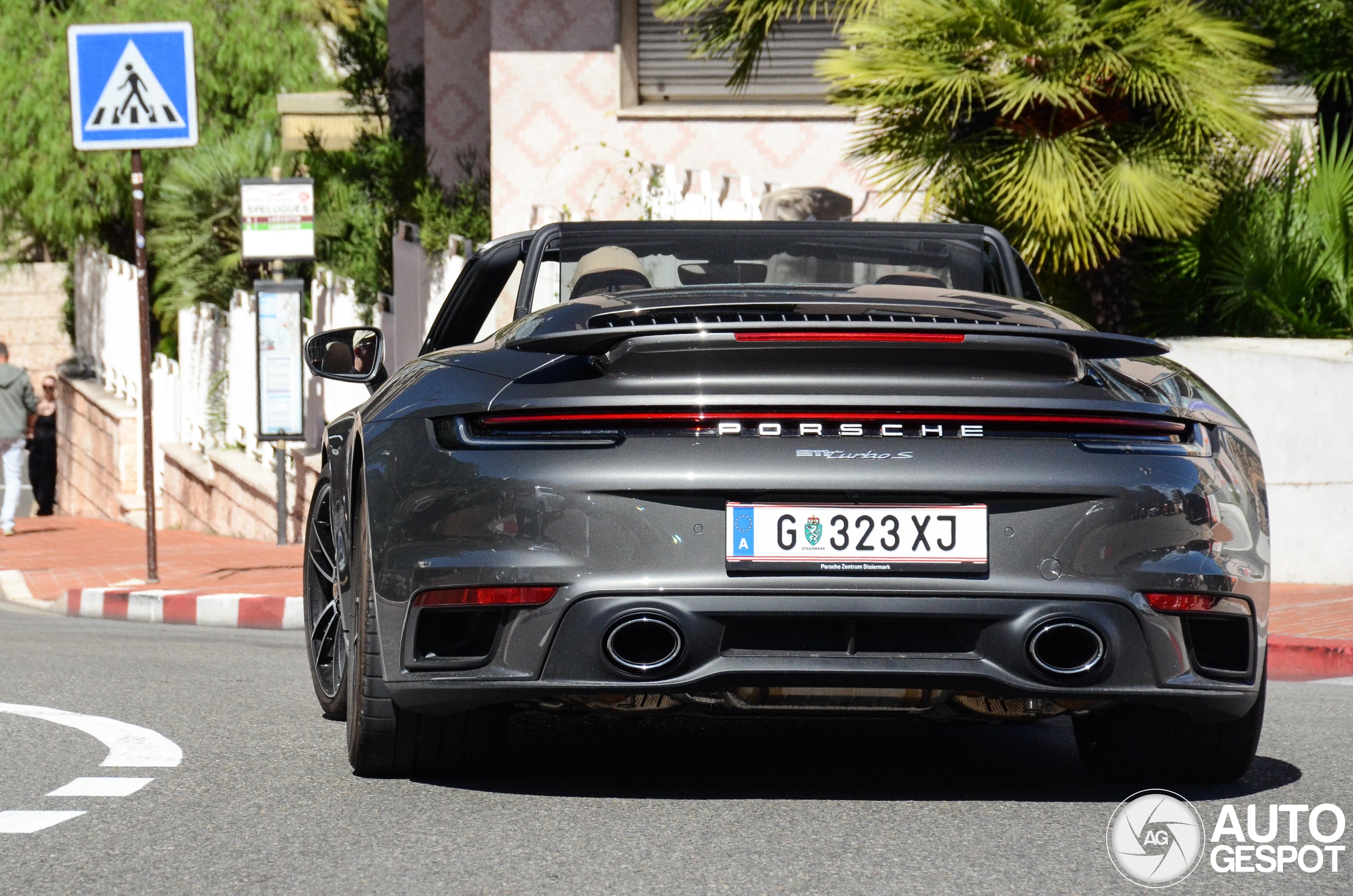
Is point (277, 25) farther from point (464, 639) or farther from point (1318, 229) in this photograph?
point (464, 639)

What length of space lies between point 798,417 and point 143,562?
12197 millimetres

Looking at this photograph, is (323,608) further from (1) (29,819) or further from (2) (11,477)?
(2) (11,477)

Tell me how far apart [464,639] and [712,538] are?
588mm

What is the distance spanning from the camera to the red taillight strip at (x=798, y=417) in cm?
Answer: 404

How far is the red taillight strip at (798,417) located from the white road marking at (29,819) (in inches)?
51.8

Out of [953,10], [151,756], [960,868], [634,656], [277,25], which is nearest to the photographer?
[960,868]

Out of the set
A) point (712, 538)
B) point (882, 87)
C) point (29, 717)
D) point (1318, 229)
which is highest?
point (882, 87)

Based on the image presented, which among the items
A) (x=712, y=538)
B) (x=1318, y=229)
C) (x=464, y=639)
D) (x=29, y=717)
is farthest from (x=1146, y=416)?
(x=1318, y=229)

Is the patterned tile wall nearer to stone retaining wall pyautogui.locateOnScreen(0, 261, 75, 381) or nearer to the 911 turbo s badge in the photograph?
the 911 turbo s badge

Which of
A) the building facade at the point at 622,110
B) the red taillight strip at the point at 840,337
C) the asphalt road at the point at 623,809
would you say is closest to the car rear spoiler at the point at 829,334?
the red taillight strip at the point at 840,337

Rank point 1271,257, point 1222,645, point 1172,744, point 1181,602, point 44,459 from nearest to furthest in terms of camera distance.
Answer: point 1181,602 < point 1222,645 < point 1172,744 < point 1271,257 < point 44,459

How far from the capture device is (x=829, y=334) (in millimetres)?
4156

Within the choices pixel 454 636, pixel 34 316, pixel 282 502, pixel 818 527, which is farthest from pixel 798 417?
pixel 34 316

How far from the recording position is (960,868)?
3.77m
